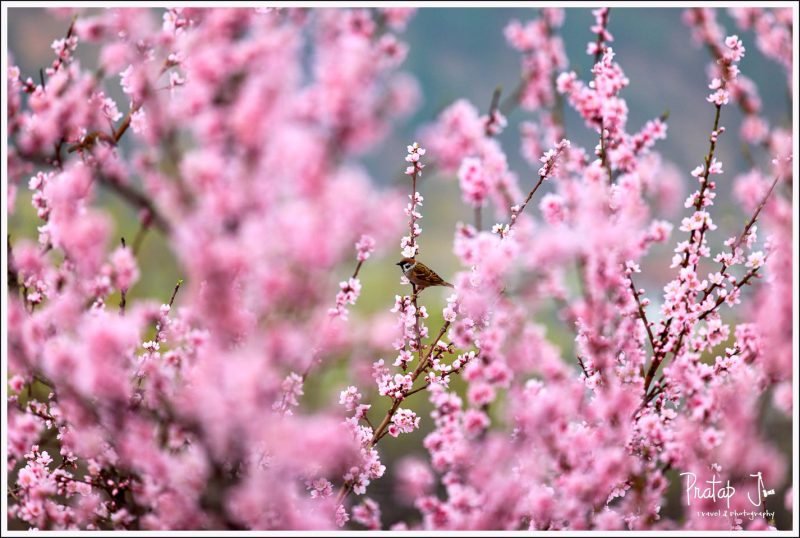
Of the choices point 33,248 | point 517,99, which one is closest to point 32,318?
point 33,248

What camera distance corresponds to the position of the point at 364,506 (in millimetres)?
2439

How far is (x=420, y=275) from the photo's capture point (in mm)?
2871

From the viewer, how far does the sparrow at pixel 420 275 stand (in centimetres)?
285

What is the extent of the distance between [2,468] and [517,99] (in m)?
2.79

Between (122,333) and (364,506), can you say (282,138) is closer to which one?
(122,333)

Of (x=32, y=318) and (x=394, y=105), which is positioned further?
(x=32, y=318)

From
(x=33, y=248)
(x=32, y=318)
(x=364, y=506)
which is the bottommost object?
(x=364, y=506)

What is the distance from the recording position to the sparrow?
9.36ft
